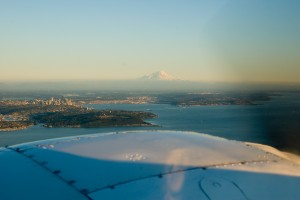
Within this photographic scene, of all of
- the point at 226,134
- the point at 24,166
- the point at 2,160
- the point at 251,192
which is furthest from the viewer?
the point at 226,134

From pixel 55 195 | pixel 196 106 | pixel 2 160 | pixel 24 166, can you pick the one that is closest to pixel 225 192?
pixel 55 195

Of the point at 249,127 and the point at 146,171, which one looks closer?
the point at 146,171

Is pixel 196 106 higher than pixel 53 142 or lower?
lower

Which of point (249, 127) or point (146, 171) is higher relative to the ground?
point (146, 171)

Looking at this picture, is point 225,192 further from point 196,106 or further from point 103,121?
point 196,106

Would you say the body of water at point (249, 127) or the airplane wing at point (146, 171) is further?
the body of water at point (249, 127)

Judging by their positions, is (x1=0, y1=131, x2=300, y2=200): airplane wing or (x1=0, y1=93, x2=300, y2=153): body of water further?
(x1=0, y1=93, x2=300, y2=153): body of water

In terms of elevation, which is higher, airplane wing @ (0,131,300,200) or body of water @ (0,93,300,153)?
airplane wing @ (0,131,300,200)

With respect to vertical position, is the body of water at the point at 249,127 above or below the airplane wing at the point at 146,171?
below
